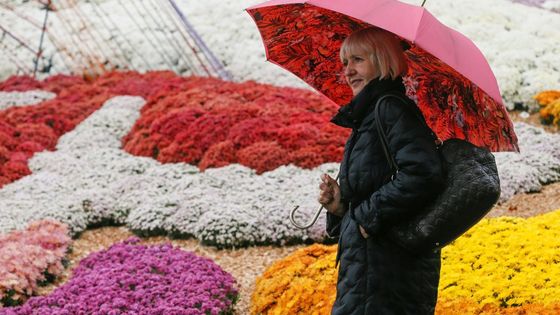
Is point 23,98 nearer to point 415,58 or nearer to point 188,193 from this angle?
point 188,193

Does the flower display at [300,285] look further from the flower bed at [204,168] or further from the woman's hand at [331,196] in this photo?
the woman's hand at [331,196]

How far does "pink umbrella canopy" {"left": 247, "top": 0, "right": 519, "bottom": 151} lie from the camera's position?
311 centimetres

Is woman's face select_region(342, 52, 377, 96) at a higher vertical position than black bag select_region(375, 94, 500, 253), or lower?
higher

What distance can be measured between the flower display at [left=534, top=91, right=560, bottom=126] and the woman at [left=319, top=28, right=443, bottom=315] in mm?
9594

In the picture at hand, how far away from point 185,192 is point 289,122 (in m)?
2.76

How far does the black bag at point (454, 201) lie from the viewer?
3.03 meters

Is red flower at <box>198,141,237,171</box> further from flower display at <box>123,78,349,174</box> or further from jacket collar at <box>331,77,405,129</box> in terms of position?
jacket collar at <box>331,77,405,129</box>

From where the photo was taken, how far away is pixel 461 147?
3217 mm

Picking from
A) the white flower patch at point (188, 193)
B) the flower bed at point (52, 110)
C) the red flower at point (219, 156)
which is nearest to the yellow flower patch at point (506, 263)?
the white flower patch at point (188, 193)

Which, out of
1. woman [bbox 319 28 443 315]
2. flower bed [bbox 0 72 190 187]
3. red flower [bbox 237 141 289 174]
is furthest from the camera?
flower bed [bbox 0 72 190 187]

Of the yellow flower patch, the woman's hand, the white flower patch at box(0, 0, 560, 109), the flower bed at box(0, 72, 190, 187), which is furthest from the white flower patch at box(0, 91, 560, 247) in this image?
the woman's hand

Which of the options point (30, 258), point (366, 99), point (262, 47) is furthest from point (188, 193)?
point (262, 47)

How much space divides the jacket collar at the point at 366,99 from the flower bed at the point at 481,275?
90.2 inches

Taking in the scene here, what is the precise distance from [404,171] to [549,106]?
33.6 feet
